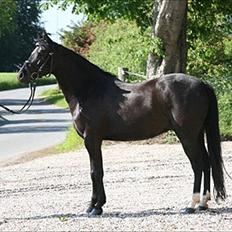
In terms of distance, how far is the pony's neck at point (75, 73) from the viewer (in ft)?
28.8

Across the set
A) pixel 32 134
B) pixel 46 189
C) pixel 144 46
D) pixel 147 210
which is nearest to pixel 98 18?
pixel 144 46

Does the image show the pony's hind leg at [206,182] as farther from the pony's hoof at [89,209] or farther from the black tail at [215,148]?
the pony's hoof at [89,209]

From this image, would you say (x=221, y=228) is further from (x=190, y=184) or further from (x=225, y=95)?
(x=225, y=95)

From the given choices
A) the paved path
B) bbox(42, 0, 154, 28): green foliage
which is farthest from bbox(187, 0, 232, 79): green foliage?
the paved path

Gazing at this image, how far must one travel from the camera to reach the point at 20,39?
335ft

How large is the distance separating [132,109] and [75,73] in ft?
2.86

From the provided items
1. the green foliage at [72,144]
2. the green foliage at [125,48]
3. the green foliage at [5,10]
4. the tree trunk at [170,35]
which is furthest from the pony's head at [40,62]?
the green foliage at [5,10]

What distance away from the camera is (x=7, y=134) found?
2498 cm

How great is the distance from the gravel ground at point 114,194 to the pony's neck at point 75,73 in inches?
60.4

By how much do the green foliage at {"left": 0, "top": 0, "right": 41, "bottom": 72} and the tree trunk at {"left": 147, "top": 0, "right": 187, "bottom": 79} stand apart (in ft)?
208

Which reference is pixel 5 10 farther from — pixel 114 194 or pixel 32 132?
pixel 114 194

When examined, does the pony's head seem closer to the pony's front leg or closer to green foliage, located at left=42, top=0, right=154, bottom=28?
the pony's front leg

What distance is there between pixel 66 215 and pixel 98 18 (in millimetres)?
11277

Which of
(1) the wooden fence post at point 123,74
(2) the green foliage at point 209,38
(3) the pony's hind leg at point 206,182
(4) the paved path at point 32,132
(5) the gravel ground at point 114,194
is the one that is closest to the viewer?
(5) the gravel ground at point 114,194
